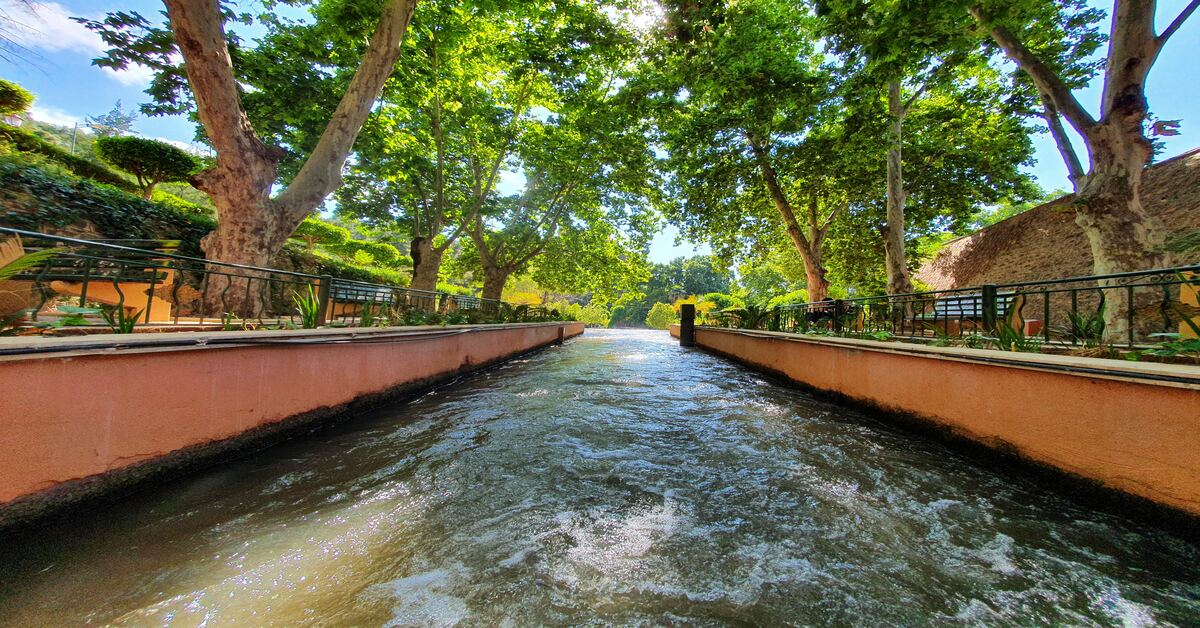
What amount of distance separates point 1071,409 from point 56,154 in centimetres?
2271

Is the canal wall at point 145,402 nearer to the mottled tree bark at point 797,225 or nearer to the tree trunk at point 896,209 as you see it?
the mottled tree bark at point 797,225

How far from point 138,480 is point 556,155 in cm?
1256

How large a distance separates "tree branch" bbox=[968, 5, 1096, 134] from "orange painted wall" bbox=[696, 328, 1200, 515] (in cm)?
523

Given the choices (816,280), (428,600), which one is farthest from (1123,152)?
(428,600)

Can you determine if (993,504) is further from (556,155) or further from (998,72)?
(998,72)

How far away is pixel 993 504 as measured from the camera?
2768 millimetres

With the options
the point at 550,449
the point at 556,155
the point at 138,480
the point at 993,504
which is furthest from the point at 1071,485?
the point at 556,155

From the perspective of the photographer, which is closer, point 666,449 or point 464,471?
point 464,471

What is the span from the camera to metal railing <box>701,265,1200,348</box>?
3.42 m

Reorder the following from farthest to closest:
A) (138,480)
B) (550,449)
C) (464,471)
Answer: (550,449) → (464,471) → (138,480)

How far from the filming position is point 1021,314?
4.45 m

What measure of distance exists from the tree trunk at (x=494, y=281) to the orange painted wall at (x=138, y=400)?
Result: 476 inches

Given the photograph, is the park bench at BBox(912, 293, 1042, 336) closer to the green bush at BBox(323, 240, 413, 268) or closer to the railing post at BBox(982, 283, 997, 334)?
the railing post at BBox(982, 283, 997, 334)

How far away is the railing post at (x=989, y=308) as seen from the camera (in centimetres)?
461
